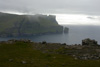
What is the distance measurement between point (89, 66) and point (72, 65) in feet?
9.77

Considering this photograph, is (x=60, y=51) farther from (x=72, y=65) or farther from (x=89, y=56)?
(x=72, y=65)

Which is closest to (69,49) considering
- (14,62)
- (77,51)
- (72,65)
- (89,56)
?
(77,51)

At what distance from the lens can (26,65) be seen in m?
31.4

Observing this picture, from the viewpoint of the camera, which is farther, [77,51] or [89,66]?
[77,51]

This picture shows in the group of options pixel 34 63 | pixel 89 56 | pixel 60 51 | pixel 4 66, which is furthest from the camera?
pixel 60 51

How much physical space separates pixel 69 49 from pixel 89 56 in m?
7.41

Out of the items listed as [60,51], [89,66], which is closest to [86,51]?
[60,51]

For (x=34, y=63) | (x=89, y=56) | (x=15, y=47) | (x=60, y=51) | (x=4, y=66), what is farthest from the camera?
(x=15, y=47)

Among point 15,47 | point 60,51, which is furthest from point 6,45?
point 60,51

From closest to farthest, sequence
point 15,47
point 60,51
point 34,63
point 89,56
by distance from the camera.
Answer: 1. point 34,63
2. point 89,56
3. point 60,51
4. point 15,47

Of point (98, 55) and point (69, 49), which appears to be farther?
point (69, 49)

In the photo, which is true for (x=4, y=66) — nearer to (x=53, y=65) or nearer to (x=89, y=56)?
(x=53, y=65)

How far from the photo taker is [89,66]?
31922 mm

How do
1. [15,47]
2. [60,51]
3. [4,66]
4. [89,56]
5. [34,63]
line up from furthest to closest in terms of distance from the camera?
[15,47] → [60,51] → [89,56] → [34,63] → [4,66]
